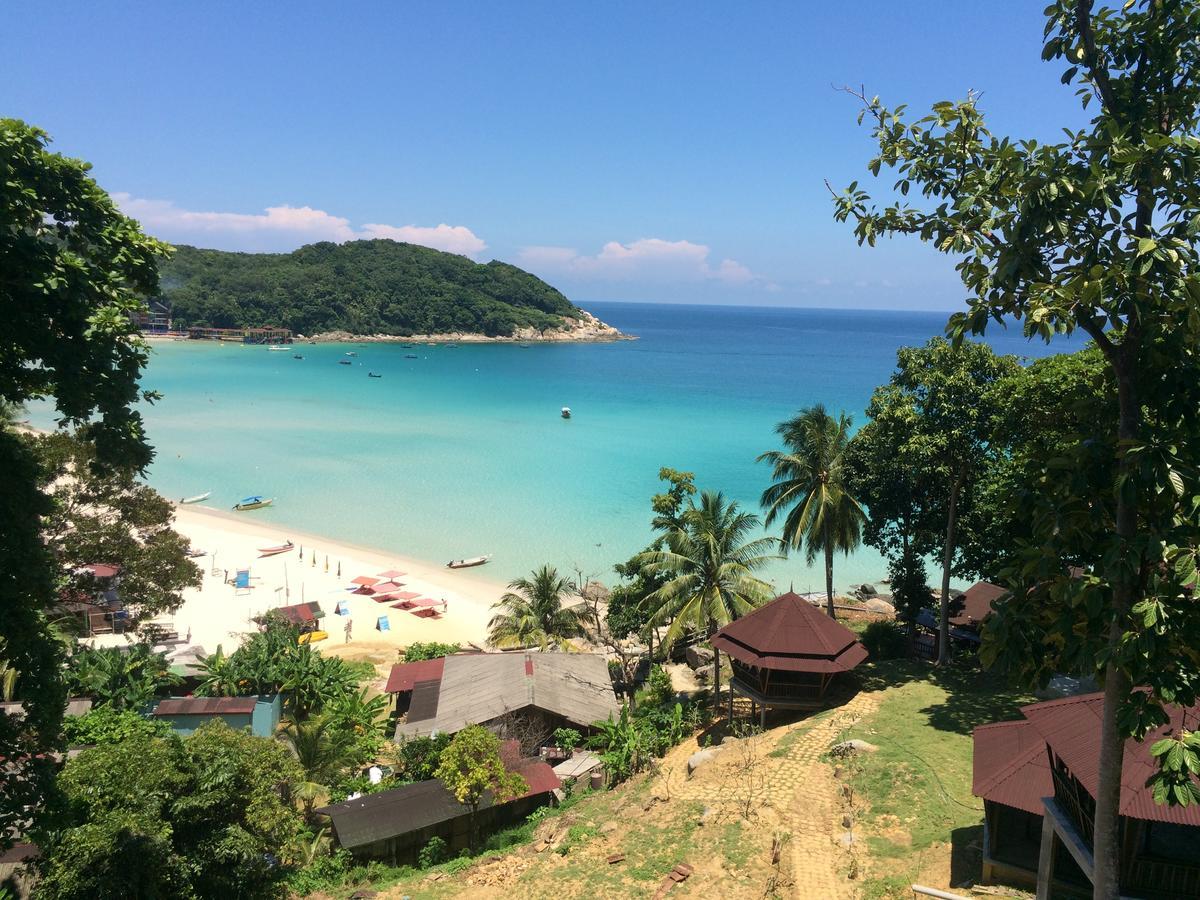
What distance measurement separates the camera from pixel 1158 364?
4.83 metres

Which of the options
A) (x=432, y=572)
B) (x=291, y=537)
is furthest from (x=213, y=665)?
(x=291, y=537)

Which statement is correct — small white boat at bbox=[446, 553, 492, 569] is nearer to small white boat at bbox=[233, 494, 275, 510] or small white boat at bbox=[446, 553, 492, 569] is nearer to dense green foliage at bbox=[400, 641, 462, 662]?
dense green foliage at bbox=[400, 641, 462, 662]

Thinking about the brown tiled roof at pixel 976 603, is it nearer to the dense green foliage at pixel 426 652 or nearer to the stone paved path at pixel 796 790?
the stone paved path at pixel 796 790

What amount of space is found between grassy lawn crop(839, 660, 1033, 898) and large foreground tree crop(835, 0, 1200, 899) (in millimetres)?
5911

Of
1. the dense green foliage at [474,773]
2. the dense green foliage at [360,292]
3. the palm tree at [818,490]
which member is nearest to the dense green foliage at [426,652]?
the dense green foliage at [474,773]

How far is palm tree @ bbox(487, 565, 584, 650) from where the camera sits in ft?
87.2

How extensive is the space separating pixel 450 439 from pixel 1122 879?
63.0 meters

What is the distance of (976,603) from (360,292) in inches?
6295

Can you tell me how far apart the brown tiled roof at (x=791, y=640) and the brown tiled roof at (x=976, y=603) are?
5.96m

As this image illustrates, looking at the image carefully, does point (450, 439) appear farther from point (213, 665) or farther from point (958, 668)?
point (958, 668)

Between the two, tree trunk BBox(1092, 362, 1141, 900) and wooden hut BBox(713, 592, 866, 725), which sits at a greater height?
tree trunk BBox(1092, 362, 1141, 900)

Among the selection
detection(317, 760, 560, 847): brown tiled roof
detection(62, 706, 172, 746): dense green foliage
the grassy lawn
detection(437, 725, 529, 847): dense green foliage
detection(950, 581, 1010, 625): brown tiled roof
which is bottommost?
detection(317, 760, 560, 847): brown tiled roof

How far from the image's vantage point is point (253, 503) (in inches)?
1892

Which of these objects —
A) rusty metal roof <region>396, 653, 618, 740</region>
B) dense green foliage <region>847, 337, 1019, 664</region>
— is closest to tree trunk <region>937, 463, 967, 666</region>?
dense green foliage <region>847, 337, 1019, 664</region>
